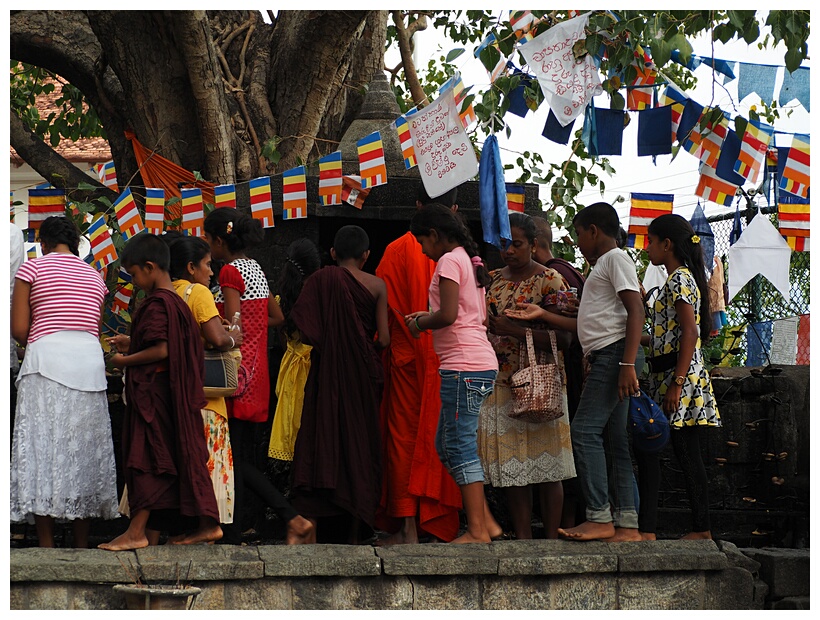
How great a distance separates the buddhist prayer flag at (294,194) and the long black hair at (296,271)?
762 millimetres

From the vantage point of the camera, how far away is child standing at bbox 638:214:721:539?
5480 mm

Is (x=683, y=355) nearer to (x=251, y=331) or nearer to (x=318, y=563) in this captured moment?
(x=318, y=563)

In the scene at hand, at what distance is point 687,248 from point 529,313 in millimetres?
910

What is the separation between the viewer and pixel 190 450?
16.7 ft

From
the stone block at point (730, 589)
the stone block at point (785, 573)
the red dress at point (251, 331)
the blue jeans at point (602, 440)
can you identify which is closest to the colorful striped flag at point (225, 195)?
the red dress at point (251, 331)

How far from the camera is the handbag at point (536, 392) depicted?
17.8 ft

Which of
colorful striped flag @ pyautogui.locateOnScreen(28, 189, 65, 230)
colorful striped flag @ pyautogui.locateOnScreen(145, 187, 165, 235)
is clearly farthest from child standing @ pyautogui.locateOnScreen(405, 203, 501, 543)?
colorful striped flag @ pyautogui.locateOnScreen(28, 189, 65, 230)

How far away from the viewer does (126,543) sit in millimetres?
4945

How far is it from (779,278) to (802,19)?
7.14 ft

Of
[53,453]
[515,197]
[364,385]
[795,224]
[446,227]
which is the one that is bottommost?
[53,453]

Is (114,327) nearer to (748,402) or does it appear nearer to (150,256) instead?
(150,256)

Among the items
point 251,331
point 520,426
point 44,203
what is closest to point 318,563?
point 520,426

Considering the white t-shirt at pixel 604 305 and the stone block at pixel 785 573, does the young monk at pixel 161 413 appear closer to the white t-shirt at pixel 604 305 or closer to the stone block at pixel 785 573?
the white t-shirt at pixel 604 305
